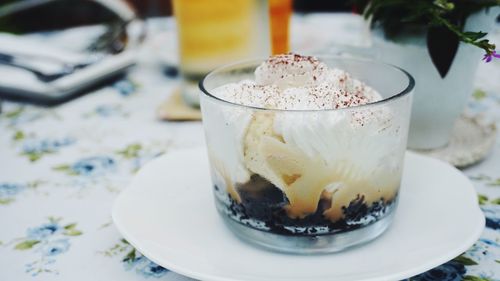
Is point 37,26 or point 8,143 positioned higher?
point 8,143

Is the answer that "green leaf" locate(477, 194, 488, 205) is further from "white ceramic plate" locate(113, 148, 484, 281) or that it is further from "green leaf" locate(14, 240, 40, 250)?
"green leaf" locate(14, 240, 40, 250)

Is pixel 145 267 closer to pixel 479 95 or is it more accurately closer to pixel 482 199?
pixel 482 199

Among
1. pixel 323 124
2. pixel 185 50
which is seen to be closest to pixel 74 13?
pixel 185 50

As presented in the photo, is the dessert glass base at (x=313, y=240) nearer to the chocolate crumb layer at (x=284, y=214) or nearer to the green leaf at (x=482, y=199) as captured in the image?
the chocolate crumb layer at (x=284, y=214)

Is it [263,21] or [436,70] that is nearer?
[436,70]

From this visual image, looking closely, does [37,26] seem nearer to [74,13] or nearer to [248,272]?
[74,13]

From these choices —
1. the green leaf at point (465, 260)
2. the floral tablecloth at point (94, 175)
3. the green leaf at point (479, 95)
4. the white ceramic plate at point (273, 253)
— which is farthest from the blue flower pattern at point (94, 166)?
the green leaf at point (479, 95)

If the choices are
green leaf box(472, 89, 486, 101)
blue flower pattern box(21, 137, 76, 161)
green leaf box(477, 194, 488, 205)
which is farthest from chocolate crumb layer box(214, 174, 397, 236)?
green leaf box(472, 89, 486, 101)
